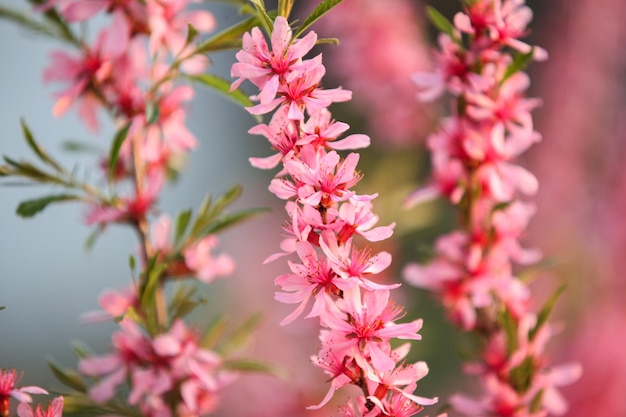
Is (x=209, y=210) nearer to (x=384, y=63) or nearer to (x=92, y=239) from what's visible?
(x=92, y=239)

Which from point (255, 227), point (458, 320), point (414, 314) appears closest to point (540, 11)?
point (255, 227)

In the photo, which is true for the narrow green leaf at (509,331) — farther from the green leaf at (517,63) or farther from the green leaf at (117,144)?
the green leaf at (117,144)

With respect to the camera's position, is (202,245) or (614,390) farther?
(614,390)

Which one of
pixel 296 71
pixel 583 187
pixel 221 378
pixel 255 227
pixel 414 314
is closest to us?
pixel 296 71

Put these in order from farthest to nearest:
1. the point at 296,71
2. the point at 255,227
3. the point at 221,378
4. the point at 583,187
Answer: the point at 255,227
the point at 583,187
the point at 221,378
the point at 296,71

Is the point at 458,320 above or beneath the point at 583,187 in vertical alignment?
beneath

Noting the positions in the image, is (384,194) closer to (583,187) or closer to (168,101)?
(168,101)

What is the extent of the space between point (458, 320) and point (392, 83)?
495 mm

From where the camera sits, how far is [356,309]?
45cm

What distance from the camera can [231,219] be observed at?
607mm

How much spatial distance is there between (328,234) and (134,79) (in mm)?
297

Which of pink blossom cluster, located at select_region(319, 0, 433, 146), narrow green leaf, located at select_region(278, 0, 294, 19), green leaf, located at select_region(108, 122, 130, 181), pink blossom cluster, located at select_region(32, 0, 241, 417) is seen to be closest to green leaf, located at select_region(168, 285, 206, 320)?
pink blossom cluster, located at select_region(32, 0, 241, 417)

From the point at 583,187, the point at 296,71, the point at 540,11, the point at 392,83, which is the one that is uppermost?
the point at 540,11

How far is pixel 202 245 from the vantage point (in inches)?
26.1
